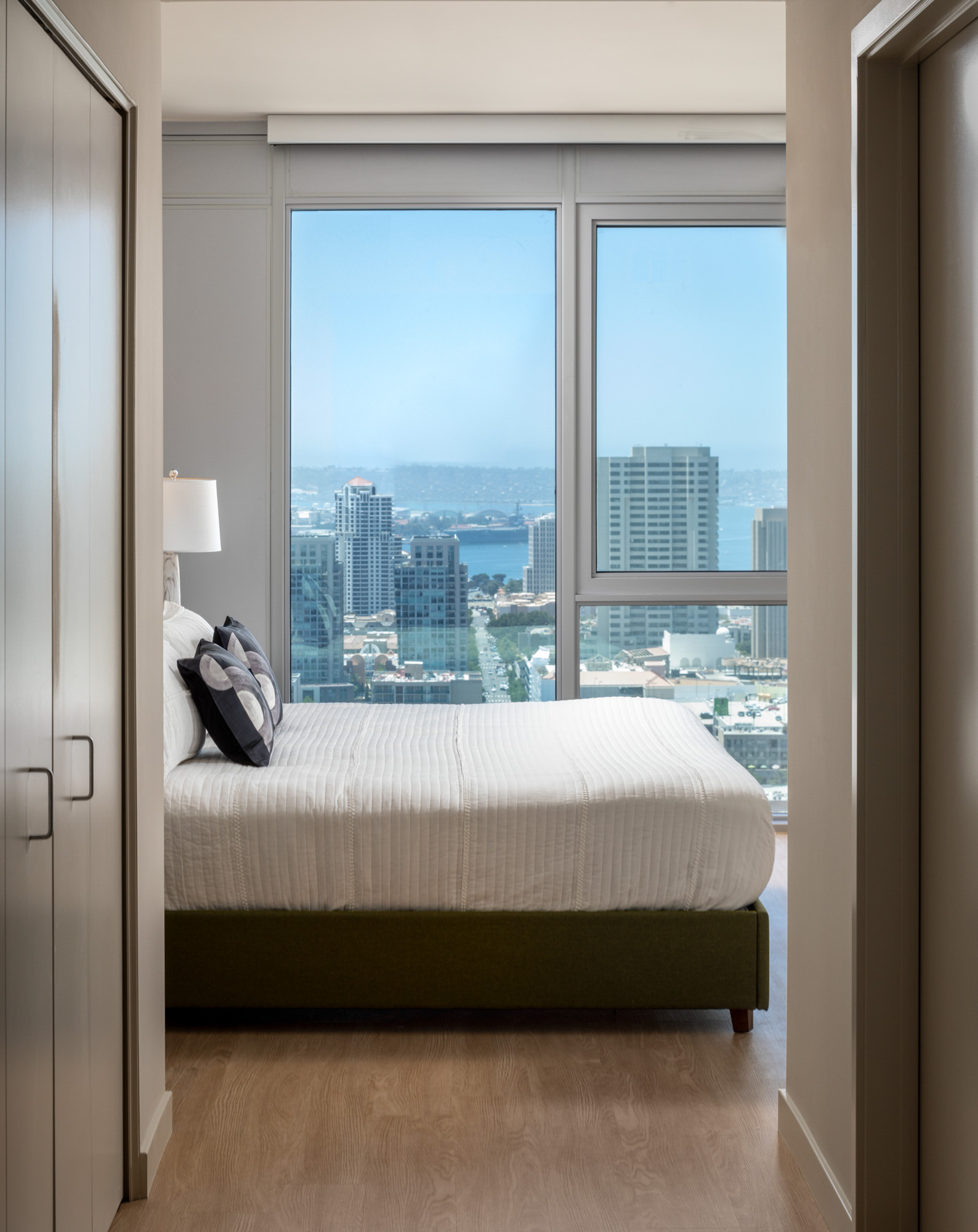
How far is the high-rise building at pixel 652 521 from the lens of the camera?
4.72 metres

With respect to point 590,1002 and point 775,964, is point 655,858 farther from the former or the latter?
point 775,964

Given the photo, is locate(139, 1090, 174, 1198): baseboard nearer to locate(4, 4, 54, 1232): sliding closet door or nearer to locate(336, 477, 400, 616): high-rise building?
locate(4, 4, 54, 1232): sliding closet door

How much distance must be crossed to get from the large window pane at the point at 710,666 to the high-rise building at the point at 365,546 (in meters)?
0.94

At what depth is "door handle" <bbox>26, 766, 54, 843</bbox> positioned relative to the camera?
148 centimetres

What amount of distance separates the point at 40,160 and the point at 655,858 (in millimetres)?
2015

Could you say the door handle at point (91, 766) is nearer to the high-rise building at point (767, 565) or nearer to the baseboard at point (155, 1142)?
the baseboard at point (155, 1142)

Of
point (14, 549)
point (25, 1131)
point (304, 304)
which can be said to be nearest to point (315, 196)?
point (304, 304)

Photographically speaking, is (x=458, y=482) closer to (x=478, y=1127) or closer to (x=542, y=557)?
(x=542, y=557)

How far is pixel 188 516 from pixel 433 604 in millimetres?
1240

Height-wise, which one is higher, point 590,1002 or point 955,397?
point 955,397

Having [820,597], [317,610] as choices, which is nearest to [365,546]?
[317,610]

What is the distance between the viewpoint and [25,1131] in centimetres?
146

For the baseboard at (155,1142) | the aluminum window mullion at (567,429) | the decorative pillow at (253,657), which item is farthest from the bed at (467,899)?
the aluminum window mullion at (567,429)

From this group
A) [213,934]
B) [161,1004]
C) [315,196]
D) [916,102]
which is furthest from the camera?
[315,196]
